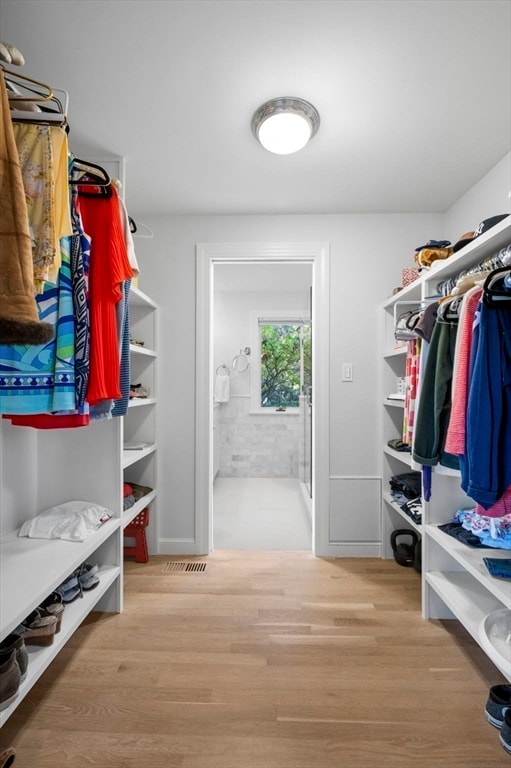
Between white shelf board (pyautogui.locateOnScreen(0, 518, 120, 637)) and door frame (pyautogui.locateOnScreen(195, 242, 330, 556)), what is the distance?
90cm

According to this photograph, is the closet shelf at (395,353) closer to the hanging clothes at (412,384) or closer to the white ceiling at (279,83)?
the hanging clothes at (412,384)

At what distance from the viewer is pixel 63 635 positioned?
1.39 meters

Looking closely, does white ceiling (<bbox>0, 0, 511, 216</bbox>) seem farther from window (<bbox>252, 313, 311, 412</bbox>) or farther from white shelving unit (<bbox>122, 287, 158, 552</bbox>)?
window (<bbox>252, 313, 311, 412</bbox>)

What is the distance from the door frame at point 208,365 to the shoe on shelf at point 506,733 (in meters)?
1.42

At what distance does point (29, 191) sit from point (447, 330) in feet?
4.99

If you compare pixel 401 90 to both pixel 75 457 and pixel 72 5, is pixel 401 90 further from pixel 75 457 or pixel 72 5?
pixel 75 457

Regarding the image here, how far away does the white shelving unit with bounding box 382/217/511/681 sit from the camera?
4.32ft

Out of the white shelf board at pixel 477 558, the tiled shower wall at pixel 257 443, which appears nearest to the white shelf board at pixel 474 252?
the white shelf board at pixel 477 558

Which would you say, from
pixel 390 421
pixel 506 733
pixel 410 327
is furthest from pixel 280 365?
pixel 506 733

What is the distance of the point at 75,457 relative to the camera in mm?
1878

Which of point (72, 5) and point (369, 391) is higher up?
point (72, 5)

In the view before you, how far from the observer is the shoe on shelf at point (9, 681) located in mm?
1072

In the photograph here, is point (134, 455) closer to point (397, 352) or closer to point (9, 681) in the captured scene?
point (9, 681)

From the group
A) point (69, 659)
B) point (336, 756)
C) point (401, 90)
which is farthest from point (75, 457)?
point (401, 90)
